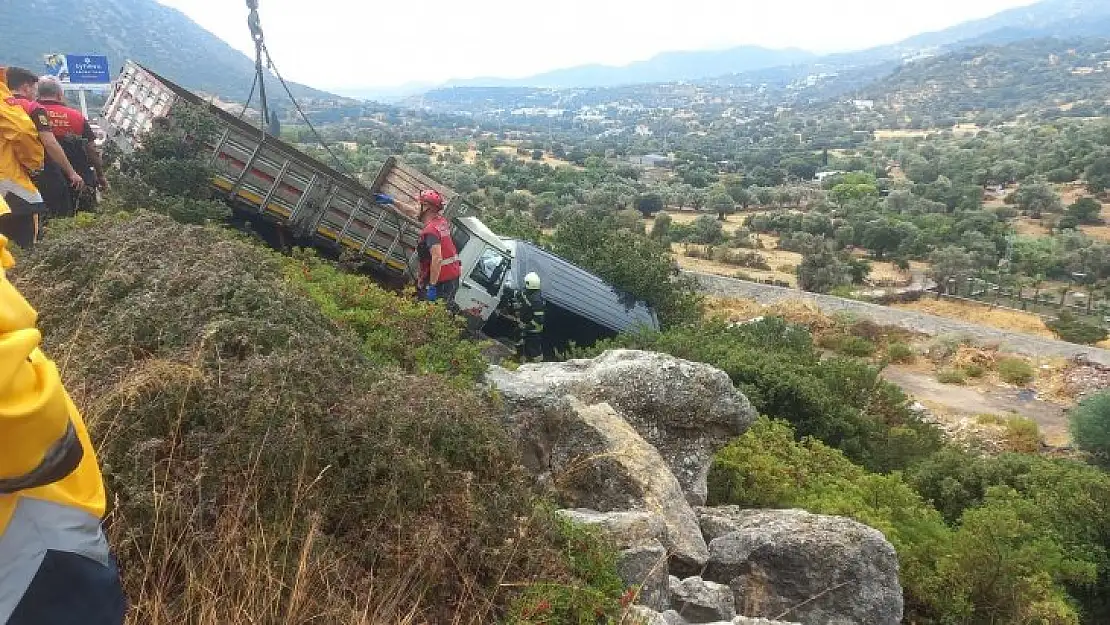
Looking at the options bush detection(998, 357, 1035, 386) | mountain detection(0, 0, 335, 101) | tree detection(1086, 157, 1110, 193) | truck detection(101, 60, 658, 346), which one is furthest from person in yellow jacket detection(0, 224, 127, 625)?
mountain detection(0, 0, 335, 101)

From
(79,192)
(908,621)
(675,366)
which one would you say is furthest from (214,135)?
(908,621)

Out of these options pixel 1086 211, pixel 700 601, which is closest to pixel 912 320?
pixel 700 601

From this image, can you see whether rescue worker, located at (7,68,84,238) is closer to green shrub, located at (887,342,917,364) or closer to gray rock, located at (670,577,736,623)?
gray rock, located at (670,577,736,623)

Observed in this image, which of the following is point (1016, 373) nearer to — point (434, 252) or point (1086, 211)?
point (434, 252)

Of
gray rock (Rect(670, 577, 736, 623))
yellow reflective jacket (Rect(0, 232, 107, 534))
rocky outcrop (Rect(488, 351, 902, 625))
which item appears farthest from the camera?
rocky outcrop (Rect(488, 351, 902, 625))

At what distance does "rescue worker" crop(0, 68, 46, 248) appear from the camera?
5.89 m

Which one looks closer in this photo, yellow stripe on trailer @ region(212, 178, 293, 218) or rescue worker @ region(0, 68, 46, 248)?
rescue worker @ region(0, 68, 46, 248)

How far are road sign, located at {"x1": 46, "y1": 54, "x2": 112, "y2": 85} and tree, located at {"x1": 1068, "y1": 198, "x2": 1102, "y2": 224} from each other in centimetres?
5758

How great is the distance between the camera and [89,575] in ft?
5.88

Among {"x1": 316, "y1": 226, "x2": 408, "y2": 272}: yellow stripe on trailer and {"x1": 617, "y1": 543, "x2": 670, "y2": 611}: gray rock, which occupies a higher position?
{"x1": 316, "y1": 226, "x2": 408, "y2": 272}: yellow stripe on trailer

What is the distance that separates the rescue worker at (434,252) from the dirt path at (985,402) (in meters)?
16.8

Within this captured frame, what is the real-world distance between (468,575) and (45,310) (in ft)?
9.97

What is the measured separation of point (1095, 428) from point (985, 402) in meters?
4.73

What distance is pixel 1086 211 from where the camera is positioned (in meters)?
51.5
